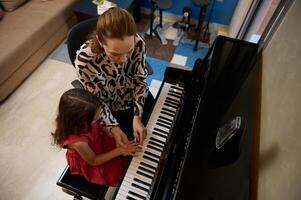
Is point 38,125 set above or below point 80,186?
above

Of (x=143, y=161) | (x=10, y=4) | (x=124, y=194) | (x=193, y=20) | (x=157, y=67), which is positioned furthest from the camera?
(x=193, y=20)

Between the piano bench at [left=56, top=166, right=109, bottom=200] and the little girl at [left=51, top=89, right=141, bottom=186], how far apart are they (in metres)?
0.04

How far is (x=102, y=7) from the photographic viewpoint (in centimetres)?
236

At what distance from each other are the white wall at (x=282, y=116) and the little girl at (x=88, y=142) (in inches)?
22.8

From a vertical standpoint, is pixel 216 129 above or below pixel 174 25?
below

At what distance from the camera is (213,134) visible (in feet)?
2.87

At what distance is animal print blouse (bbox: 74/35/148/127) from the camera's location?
1091 millimetres

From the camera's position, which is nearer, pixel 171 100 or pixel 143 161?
pixel 143 161

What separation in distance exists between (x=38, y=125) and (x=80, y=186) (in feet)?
3.58

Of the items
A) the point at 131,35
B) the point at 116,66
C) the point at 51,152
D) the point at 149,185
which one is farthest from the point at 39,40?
the point at 149,185

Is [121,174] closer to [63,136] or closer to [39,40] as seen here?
[63,136]

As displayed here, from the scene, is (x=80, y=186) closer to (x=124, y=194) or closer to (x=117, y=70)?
(x=124, y=194)

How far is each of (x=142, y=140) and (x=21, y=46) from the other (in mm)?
1614

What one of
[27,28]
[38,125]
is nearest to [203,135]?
[38,125]
